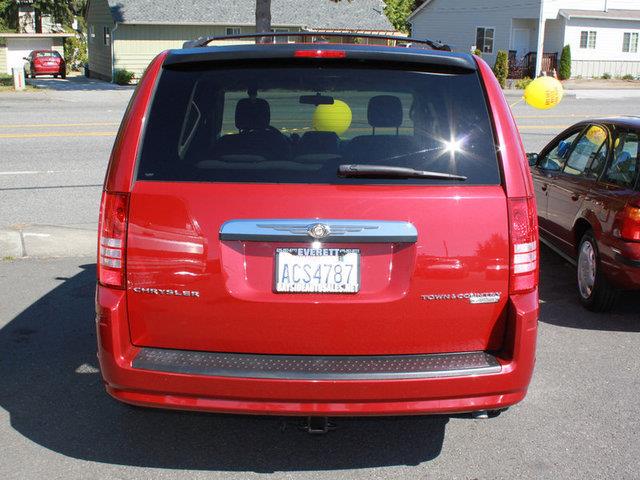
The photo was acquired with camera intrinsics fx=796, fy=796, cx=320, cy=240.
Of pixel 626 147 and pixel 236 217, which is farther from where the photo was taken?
pixel 626 147

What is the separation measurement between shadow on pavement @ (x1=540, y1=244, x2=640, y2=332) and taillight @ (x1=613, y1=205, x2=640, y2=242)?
0.74 m

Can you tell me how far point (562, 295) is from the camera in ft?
22.5

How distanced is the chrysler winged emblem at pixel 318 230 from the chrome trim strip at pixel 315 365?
528 mm

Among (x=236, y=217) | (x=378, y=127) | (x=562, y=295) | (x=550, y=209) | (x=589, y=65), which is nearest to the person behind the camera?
(x=236, y=217)

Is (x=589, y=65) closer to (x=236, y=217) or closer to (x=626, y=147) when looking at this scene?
(x=626, y=147)

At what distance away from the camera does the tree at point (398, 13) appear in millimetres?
60812

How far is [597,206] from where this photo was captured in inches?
247

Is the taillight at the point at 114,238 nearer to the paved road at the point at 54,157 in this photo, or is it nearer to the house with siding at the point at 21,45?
the paved road at the point at 54,157

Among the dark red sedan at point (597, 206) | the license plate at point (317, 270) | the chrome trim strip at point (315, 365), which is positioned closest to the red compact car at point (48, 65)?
the dark red sedan at point (597, 206)

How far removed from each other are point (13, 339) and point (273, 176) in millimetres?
3033

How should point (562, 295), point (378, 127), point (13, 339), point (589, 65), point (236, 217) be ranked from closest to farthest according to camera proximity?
point (236, 217), point (378, 127), point (13, 339), point (562, 295), point (589, 65)

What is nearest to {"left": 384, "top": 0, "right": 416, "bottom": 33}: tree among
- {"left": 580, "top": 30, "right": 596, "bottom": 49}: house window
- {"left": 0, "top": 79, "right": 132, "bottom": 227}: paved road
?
{"left": 580, "top": 30, "right": 596, "bottom": 49}: house window

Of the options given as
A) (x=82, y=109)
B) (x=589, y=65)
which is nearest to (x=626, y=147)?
(x=82, y=109)

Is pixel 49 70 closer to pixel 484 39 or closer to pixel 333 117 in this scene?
pixel 484 39
